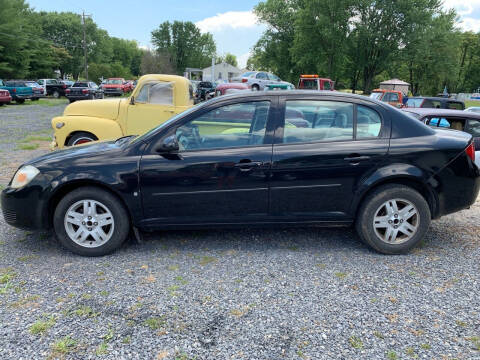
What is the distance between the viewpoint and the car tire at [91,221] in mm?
3740

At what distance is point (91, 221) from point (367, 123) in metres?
3.02

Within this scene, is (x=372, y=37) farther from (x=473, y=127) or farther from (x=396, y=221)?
(x=396, y=221)

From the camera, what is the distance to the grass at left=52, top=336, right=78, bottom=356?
8.07 ft

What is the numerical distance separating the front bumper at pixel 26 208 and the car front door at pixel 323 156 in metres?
2.34

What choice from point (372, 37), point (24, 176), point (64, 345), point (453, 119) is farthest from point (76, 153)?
point (372, 37)

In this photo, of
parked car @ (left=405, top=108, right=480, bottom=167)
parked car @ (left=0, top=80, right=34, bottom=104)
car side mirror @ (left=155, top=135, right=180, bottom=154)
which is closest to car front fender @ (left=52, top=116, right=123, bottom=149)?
car side mirror @ (left=155, top=135, right=180, bottom=154)

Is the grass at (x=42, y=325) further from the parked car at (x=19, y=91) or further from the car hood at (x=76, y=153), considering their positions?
the parked car at (x=19, y=91)

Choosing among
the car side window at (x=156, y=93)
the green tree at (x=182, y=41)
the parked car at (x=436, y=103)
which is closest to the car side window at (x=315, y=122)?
the car side window at (x=156, y=93)

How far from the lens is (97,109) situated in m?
7.79

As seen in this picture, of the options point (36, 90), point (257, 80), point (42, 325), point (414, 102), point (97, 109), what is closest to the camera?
point (42, 325)

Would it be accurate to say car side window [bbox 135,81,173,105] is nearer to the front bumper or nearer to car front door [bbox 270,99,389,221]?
the front bumper

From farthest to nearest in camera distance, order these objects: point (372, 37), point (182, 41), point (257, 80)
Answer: point (182, 41) < point (372, 37) < point (257, 80)

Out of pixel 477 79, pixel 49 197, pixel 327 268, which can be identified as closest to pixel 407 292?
pixel 327 268

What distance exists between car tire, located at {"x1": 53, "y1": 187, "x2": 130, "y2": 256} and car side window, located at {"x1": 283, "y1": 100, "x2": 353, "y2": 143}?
190 cm
